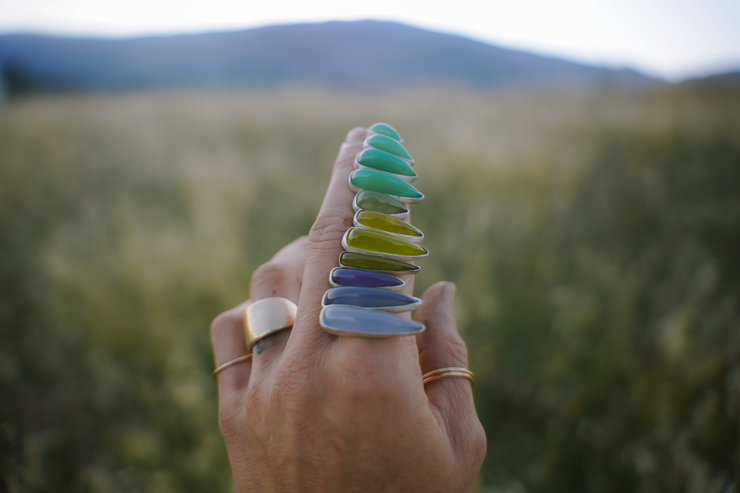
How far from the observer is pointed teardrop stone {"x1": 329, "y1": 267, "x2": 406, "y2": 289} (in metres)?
0.74

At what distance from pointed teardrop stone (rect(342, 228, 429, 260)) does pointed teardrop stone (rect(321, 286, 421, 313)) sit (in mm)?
97

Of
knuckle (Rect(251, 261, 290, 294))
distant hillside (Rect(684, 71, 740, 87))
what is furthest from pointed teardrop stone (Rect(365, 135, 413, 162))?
distant hillside (Rect(684, 71, 740, 87))

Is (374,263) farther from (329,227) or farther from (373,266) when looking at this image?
(329,227)

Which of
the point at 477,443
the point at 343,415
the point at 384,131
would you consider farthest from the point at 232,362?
the point at 384,131

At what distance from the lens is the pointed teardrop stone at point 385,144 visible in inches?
38.7

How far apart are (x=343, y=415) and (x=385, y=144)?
27.2 inches

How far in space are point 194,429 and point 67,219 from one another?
3109mm

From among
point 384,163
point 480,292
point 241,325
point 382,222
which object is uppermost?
point 384,163

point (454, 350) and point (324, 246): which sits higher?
point (324, 246)

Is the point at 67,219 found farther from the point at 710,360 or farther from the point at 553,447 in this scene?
the point at 710,360

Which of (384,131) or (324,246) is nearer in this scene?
(324,246)

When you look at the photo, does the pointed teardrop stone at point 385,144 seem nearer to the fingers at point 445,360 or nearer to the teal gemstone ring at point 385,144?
the teal gemstone ring at point 385,144

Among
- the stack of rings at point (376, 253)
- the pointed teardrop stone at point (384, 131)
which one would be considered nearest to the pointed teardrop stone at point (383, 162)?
the stack of rings at point (376, 253)

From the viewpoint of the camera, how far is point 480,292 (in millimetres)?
2396
